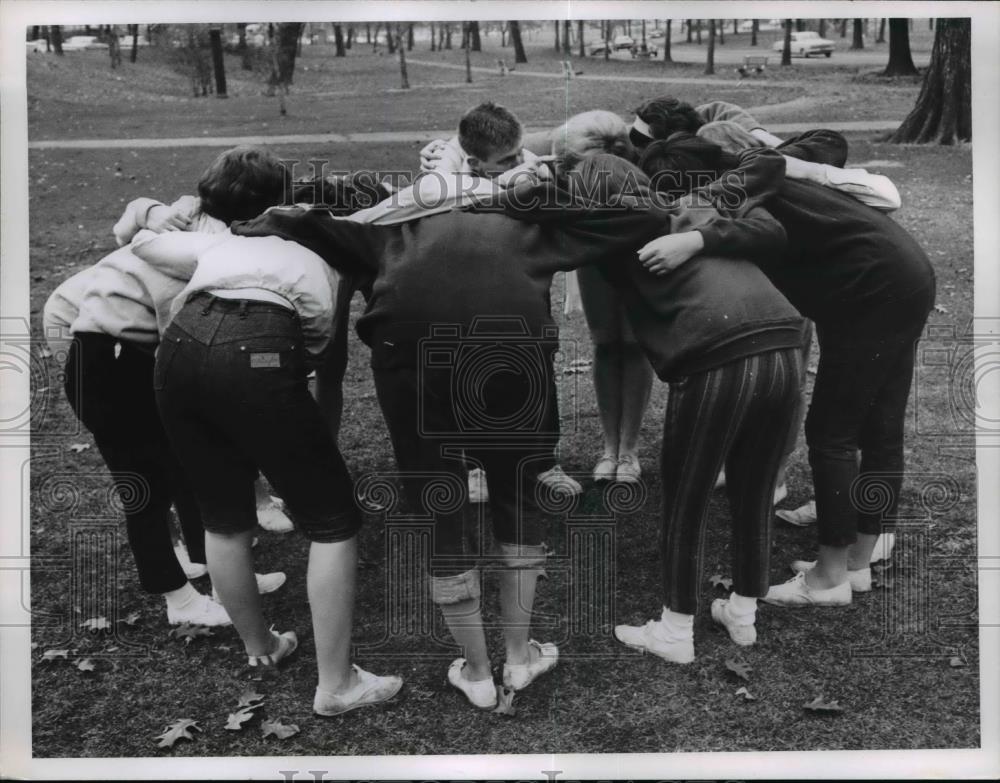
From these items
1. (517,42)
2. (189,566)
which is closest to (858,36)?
(517,42)

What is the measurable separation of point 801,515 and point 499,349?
1391 millimetres

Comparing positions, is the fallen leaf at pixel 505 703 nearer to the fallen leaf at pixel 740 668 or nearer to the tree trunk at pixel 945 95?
the fallen leaf at pixel 740 668

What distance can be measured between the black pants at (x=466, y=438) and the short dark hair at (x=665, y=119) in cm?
93

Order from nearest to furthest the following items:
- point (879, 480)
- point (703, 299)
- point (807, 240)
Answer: point (703, 299), point (807, 240), point (879, 480)

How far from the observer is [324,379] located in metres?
3.81

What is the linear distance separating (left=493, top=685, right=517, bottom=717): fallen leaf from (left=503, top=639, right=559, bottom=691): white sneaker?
2 centimetres

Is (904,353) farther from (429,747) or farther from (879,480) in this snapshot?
(429,747)

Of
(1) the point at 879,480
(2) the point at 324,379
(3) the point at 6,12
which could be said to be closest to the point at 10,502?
(2) the point at 324,379

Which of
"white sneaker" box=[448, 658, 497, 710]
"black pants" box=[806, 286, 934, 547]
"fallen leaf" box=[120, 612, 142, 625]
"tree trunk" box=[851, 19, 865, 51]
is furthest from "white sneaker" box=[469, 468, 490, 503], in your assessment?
"tree trunk" box=[851, 19, 865, 51]

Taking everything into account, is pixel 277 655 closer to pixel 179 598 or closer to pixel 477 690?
pixel 179 598

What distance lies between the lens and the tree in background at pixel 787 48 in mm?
3854

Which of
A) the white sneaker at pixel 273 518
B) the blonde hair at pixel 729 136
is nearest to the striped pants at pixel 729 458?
the blonde hair at pixel 729 136

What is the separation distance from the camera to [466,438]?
3363mm

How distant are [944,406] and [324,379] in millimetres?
2264
